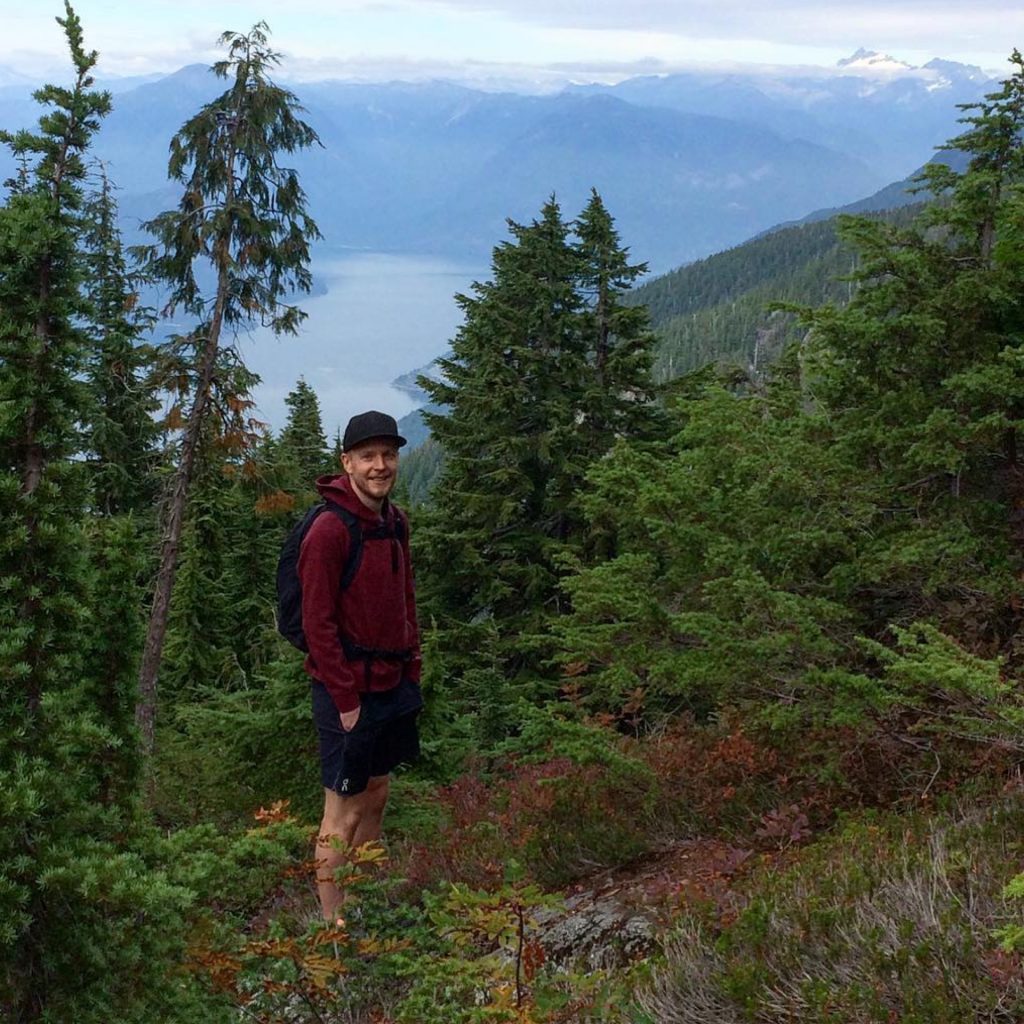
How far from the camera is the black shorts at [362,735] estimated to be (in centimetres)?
470

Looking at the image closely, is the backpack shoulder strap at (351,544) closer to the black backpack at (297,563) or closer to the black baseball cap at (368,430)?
the black backpack at (297,563)

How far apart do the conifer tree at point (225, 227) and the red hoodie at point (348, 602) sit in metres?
9.93

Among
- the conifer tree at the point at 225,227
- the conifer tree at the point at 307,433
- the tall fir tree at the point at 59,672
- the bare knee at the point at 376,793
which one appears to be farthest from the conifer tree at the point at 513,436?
the tall fir tree at the point at 59,672

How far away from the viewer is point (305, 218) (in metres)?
15.1

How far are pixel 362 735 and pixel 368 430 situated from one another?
5.18 ft

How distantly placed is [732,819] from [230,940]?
329 centimetres

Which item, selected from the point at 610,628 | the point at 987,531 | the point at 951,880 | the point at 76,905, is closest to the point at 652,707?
the point at 610,628

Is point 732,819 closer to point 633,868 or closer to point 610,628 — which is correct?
point 633,868

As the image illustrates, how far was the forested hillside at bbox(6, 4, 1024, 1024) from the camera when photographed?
3.07 metres

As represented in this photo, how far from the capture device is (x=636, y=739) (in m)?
8.00

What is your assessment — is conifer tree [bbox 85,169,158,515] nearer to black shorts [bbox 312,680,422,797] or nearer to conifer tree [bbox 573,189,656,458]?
black shorts [bbox 312,680,422,797]

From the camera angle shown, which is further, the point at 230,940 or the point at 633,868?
the point at 633,868

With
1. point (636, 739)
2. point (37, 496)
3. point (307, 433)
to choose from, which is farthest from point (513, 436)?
point (37, 496)

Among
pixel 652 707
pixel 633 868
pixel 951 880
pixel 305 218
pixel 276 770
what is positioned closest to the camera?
pixel 951 880
